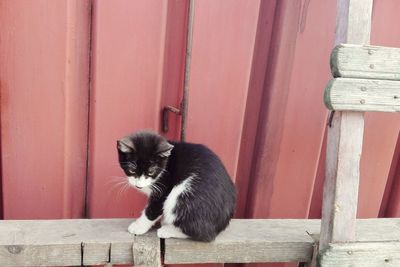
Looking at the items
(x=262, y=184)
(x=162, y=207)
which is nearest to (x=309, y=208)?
(x=262, y=184)

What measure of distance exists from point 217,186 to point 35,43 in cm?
77

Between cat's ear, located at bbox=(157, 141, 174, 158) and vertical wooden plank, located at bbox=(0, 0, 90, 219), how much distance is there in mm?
333

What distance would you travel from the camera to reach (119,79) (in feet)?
4.17

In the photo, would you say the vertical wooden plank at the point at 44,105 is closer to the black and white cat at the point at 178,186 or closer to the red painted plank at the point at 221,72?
the black and white cat at the point at 178,186

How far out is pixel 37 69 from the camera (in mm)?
1211

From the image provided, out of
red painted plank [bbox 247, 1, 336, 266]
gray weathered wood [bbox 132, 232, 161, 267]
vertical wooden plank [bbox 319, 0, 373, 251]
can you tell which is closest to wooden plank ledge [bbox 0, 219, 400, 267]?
gray weathered wood [bbox 132, 232, 161, 267]

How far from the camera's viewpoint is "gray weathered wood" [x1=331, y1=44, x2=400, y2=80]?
965 millimetres

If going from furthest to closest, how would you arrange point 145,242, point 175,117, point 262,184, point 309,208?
point 309,208, point 262,184, point 175,117, point 145,242

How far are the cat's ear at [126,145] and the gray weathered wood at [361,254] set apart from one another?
0.67 m

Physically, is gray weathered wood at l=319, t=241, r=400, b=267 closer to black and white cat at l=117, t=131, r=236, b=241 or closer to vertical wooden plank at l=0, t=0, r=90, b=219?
black and white cat at l=117, t=131, r=236, b=241

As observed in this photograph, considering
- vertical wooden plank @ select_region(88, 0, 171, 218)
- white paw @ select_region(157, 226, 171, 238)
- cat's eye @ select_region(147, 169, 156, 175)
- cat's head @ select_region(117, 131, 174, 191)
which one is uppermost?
vertical wooden plank @ select_region(88, 0, 171, 218)

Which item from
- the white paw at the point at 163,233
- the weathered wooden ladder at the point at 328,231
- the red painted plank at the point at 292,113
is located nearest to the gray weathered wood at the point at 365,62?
the weathered wooden ladder at the point at 328,231

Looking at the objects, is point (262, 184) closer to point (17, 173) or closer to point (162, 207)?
point (162, 207)

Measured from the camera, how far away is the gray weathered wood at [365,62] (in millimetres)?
965
